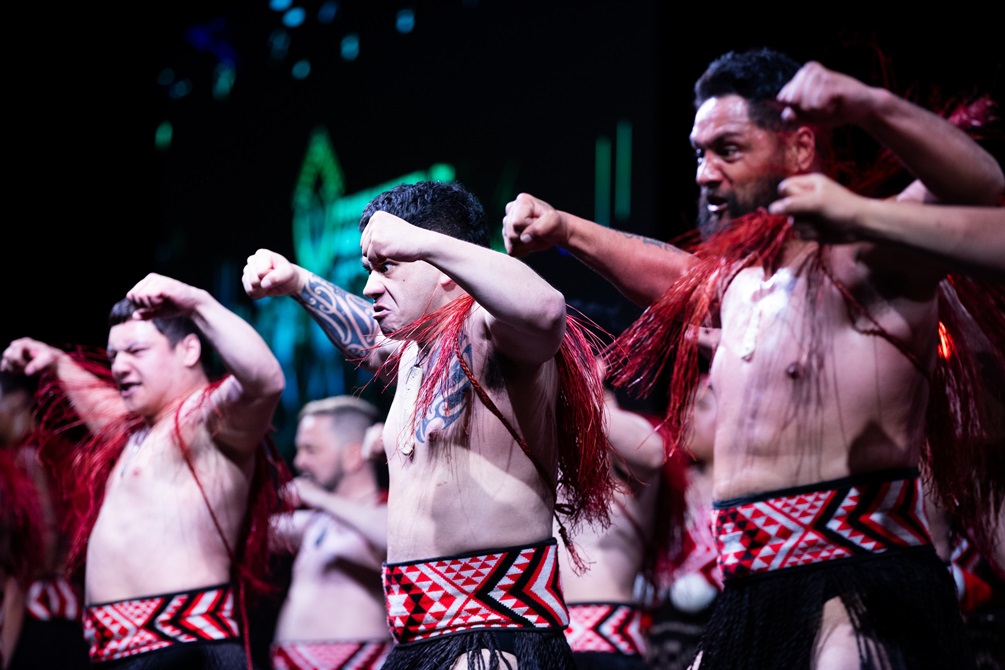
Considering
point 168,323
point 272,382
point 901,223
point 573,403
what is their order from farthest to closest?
point 168,323
point 272,382
point 573,403
point 901,223

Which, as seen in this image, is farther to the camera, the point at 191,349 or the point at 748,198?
the point at 191,349

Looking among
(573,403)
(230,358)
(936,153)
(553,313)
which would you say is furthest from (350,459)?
(936,153)

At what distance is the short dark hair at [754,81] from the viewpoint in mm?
2236

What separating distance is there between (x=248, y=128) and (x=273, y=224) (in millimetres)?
469

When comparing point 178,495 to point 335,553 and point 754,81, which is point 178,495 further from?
point 754,81

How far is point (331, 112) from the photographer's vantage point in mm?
4836

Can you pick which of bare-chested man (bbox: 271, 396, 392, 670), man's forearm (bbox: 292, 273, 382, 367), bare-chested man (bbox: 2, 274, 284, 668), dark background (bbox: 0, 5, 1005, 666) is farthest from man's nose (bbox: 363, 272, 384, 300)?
bare-chested man (bbox: 271, 396, 392, 670)

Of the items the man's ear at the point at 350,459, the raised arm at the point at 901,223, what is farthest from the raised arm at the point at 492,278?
the man's ear at the point at 350,459

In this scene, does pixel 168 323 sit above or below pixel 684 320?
below

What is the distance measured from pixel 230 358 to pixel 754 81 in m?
1.49

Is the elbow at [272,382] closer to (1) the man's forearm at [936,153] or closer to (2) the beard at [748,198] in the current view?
(2) the beard at [748,198]

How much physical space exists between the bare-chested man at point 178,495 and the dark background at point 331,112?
953mm

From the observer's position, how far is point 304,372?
16.5 feet

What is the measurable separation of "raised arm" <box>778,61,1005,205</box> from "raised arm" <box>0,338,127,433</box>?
2664 millimetres
